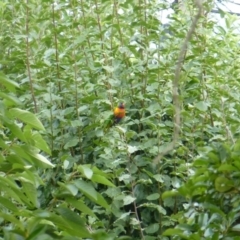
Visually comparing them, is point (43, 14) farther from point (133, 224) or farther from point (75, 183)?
point (75, 183)

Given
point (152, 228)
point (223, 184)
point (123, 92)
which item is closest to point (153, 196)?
point (152, 228)

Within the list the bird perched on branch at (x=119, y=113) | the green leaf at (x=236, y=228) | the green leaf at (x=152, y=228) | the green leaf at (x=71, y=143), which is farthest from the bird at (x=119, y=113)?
the green leaf at (x=236, y=228)

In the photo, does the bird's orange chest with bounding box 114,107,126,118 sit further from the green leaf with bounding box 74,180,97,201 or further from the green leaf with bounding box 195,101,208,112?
the green leaf with bounding box 74,180,97,201

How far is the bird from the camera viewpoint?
9.96ft

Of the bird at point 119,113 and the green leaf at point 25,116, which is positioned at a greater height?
the green leaf at point 25,116

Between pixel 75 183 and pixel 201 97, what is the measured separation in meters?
1.80

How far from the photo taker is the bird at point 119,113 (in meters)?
3.04

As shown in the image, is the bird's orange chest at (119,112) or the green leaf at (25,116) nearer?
the green leaf at (25,116)

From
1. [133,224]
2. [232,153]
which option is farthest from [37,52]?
[232,153]

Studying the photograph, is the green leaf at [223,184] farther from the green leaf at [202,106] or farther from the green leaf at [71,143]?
the green leaf at [71,143]

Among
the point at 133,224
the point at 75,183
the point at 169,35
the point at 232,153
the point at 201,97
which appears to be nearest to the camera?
the point at 75,183

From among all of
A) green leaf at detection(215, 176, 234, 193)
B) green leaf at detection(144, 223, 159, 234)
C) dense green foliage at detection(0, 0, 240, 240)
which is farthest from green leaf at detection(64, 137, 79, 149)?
green leaf at detection(215, 176, 234, 193)

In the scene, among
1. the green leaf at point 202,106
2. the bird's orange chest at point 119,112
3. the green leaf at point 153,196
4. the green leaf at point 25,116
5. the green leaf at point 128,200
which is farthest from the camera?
the bird's orange chest at point 119,112

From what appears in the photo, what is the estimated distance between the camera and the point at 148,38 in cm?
326
